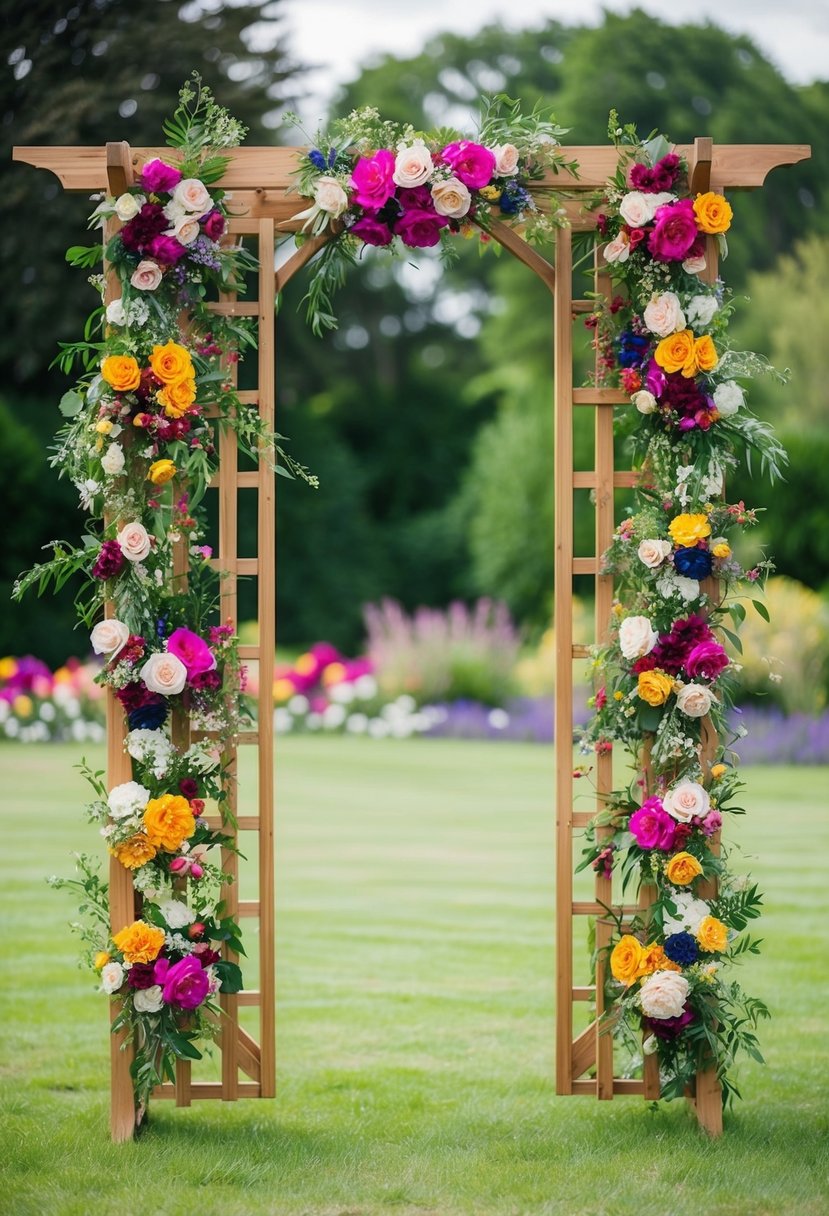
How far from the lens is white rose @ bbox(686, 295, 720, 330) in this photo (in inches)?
128

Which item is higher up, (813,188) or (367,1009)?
(813,188)

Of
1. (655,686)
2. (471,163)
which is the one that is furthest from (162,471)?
(655,686)

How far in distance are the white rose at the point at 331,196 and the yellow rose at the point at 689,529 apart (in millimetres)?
1113

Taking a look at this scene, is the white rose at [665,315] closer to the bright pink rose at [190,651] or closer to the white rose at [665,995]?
the bright pink rose at [190,651]

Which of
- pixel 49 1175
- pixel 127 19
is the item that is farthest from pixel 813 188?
pixel 49 1175

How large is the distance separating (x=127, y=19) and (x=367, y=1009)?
9326mm

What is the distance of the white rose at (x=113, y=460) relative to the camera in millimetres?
3219

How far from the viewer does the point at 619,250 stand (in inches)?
129

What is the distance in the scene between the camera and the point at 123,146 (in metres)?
3.16

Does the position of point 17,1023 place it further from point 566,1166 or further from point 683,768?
point 683,768

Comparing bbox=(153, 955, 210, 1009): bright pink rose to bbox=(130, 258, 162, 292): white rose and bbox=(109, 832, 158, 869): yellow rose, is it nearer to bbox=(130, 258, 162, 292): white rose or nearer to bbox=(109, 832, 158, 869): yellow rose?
bbox=(109, 832, 158, 869): yellow rose

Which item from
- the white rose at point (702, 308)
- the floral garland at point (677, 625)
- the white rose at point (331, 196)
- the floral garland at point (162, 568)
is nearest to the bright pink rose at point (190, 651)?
the floral garland at point (162, 568)

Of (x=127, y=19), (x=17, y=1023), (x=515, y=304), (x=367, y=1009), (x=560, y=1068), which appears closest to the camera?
(x=560, y=1068)

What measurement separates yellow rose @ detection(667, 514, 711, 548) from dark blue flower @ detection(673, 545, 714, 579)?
20mm
